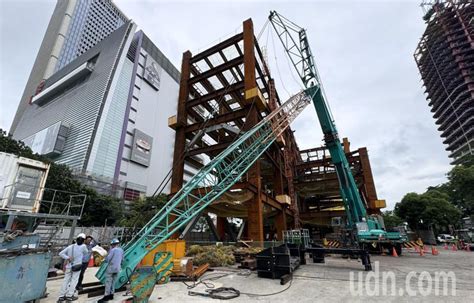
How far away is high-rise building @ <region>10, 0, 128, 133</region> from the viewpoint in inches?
3236

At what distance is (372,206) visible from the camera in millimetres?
25125

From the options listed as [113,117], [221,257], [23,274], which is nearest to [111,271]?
[23,274]

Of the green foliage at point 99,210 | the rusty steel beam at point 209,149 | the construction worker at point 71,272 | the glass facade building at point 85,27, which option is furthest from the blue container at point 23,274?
the glass facade building at point 85,27

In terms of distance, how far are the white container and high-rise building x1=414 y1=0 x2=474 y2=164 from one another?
111 m

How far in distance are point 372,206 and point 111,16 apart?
417ft

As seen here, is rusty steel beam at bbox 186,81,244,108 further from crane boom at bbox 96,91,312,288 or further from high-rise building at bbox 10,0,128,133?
high-rise building at bbox 10,0,128,133

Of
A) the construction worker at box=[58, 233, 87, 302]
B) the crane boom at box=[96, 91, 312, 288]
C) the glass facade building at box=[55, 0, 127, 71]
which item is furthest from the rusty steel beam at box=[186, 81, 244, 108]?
the glass facade building at box=[55, 0, 127, 71]

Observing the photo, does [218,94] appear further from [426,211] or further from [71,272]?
[426,211]

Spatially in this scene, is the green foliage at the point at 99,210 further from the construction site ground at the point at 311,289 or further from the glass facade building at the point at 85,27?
the glass facade building at the point at 85,27

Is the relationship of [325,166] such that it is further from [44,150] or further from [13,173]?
[44,150]

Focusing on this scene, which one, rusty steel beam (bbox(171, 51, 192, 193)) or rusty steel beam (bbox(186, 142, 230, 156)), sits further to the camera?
rusty steel beam (bbox(186, 142, 230, 156))

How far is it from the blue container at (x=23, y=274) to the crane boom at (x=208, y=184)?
53.4 inches

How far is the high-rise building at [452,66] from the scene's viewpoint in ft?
262

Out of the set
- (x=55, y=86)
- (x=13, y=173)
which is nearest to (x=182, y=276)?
(x=13, y=173)
